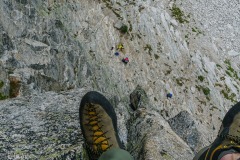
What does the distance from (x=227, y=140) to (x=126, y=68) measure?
70.3ft

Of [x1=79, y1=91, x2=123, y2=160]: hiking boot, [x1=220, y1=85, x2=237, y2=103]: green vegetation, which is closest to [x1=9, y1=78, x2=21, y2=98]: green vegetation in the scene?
[x1=79, y1=91, x2=123, y2=160]: hiking boot

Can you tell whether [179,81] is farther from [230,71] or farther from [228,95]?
[230,71]

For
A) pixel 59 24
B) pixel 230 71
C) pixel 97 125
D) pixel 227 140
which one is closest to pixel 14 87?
pixel 59 24

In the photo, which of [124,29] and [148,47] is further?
[148,47]

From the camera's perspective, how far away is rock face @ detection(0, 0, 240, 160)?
8164 millimetres

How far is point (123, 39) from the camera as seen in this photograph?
2873 centimetres

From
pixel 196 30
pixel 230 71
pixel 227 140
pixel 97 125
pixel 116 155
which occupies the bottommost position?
pixel 230 71

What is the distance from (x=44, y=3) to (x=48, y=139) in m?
19.9

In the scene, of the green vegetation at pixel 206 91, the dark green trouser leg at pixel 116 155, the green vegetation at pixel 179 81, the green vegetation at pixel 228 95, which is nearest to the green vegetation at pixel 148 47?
the green vegetation at pixel 179 81

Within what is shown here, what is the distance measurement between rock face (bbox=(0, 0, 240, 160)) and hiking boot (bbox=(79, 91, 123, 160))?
29 centimetres

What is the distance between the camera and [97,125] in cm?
717

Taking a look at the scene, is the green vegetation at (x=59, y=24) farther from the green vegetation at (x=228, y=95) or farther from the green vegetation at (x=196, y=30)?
the green vegetation at (x=228, y=95)

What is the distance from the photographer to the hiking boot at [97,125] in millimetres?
6883

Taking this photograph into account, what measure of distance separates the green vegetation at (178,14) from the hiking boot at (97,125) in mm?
27571
